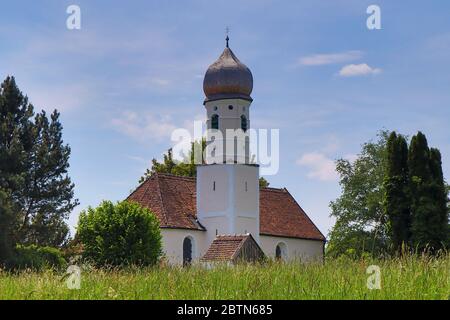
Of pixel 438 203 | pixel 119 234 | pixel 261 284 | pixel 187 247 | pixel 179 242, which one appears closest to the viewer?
pixel 261 284

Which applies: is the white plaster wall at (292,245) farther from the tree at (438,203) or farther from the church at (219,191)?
the tree at (438,203)

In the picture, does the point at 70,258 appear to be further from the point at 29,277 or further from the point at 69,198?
the point at 29,277

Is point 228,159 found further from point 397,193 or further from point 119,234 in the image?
point 119,234

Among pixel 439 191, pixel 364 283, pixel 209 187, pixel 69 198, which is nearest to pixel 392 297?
pixel 364 283

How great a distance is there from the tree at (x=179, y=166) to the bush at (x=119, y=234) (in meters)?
22.5

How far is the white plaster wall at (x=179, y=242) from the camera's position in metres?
45.2

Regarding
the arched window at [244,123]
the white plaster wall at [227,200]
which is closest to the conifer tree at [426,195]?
the white plaster wall at [227,200]

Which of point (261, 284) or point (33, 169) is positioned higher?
point (33, 169)

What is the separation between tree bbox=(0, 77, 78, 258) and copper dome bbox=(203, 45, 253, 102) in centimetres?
1016

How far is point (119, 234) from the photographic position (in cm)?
3678

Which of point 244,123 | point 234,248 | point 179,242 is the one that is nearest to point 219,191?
point 179,242

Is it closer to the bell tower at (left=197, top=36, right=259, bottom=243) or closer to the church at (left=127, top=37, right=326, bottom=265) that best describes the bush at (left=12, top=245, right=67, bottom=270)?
the church at (left=127, top=37, right=326, bottom=265)

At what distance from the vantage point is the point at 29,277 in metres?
13.7
